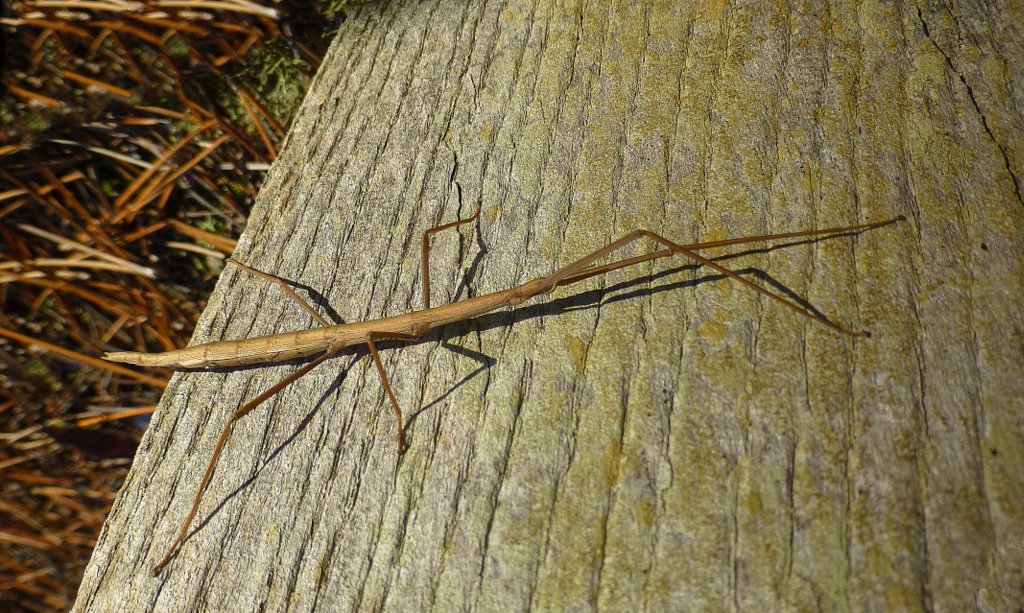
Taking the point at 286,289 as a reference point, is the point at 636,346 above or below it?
below

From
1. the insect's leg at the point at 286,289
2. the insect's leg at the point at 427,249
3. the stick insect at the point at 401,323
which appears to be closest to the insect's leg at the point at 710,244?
the stick insect at the point at 401,323

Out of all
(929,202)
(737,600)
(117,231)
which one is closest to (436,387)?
(737,600)

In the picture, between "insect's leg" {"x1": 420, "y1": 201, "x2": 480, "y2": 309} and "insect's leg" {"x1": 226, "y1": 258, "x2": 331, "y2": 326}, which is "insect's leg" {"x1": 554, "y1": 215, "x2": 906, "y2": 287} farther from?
"insect's leg" {"x1": 226, "y1": 258, "x2": 331, "y2": 326}

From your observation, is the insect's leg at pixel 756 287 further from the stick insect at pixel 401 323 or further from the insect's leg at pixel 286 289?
the insect's leg at pixel 286 289

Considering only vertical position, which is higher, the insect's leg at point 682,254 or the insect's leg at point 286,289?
the insect's leg at point 286,289

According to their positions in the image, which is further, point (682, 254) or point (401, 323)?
point (401, 323)

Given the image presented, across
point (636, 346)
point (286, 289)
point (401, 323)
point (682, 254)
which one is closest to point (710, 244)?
point (682, 254)

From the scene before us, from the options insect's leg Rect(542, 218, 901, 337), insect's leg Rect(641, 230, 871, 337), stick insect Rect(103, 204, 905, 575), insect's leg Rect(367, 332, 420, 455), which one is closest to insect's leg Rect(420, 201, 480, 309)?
stick insect Rect(103, 204, 905, 575)

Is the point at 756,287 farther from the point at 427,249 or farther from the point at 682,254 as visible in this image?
the point at 427,249

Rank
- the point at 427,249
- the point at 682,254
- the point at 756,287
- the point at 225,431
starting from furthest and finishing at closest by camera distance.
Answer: the point at 427,249, the point at 225,431, the point at 682,254, the point at 756,287
